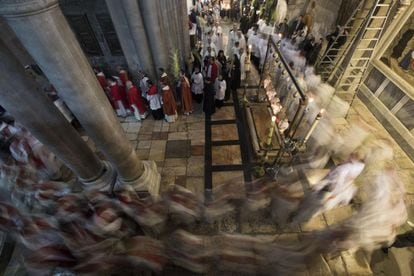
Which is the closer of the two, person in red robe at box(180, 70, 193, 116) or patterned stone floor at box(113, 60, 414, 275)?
patterned stone floor at box(113, 60, 414, 275)

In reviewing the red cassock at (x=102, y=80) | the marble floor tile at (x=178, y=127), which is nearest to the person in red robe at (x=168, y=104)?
the marble floor tile at (x=178, y=127)

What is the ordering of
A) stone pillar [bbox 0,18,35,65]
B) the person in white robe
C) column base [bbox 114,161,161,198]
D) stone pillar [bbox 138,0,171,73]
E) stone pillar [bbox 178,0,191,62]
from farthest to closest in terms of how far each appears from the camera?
stone pillar [bbox 178,0,191,62] → stone pillar [bbox 138,0,171,73] → stone pillar [bbox 0,18,35,65] → column base [bbox 114,161,161,198] → the person in white robe

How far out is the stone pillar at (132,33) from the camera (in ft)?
19.8

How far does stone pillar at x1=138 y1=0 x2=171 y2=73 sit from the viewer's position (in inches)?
239

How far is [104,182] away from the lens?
4449 mm

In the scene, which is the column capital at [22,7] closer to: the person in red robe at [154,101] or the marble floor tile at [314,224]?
the person in red robe at [154,101]

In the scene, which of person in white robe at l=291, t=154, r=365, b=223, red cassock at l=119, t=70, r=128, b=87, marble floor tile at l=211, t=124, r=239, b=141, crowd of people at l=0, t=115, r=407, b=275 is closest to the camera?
crowd of people at l=0, t=115, r=407, b=275

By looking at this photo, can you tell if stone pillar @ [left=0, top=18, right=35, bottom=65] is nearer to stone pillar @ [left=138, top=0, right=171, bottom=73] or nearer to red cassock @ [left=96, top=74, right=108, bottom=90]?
red cassock @ [left=96, top=74, right=108, bottom=90]

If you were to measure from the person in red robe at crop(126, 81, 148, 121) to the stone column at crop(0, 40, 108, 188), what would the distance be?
3001mm

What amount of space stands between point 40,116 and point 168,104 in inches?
151

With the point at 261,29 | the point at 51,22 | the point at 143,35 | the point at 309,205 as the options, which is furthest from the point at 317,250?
the point at 261,29

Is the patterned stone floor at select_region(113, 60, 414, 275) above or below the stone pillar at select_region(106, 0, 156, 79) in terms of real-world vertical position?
below

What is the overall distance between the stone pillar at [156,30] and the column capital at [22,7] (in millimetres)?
4420

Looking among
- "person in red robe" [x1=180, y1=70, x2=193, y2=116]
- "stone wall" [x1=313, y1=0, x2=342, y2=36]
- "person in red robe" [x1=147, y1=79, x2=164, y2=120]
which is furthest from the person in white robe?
"stone wall" [x1=313, y1=0, x2=342, y2=36]
